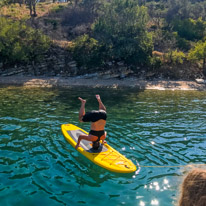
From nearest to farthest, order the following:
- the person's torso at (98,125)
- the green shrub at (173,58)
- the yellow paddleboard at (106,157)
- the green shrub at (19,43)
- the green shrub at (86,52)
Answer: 1. the yellow paddleboard at (106,157)
2. the person's torso at (98,125)
3. the green shrub at (19,43)
4. the green shrub at (86,52)
5. the green shrub at (173,58)

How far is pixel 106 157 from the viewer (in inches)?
349

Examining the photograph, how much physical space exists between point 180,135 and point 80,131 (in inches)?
208

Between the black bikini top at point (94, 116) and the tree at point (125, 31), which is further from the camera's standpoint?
the tree at point (125, 31)

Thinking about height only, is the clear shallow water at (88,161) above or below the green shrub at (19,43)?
below

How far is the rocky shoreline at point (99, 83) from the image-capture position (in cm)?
2790

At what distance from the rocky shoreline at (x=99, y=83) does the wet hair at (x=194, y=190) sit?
25564 millimetres

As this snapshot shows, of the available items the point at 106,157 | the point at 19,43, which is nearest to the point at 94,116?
the point at 106,157

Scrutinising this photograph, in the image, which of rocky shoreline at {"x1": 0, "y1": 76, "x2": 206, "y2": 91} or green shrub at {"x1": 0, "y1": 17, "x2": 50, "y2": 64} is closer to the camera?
rocky shoreline at {"x1": 0, "y1": 76, "x2": 206, "y2": 91}

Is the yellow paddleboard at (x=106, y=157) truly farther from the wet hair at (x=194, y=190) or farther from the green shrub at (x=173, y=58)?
the green shrub at (x=173, y=58)

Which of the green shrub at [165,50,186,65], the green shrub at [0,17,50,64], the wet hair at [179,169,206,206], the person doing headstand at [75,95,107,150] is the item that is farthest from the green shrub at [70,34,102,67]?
the wet hair at [179,169,206,206]

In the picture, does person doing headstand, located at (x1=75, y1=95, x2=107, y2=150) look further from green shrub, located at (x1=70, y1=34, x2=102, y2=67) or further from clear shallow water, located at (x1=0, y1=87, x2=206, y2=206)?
green shrub, located at (x1=70, y1=34, x2=102, y2=67)

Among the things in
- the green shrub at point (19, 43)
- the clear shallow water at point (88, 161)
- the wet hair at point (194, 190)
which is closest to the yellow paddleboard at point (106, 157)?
the clear shallow water at point (88, 161)

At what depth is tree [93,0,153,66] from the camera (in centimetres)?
3150

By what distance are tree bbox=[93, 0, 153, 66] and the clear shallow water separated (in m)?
15.7
